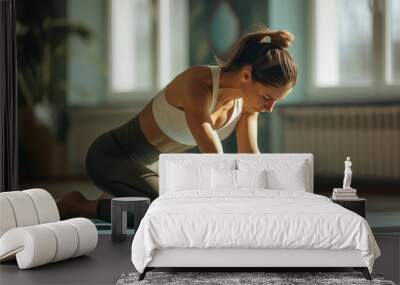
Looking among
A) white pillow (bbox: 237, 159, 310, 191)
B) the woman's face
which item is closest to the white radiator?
the woman's face

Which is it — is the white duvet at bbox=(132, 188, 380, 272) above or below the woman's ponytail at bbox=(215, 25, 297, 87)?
below

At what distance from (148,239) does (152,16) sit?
11.2 ft

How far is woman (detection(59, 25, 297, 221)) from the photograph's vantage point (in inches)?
304

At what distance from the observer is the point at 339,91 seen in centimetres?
776

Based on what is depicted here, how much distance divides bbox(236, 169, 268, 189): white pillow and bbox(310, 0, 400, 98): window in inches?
54.9

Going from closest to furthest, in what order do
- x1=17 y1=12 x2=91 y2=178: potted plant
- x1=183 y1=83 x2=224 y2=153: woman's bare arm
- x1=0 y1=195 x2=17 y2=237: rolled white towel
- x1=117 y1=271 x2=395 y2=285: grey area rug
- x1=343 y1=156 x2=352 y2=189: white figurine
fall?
x1=117 y1=271 x2=395 y2=285: grey area rug, x1=0 y1=195 x2=17 y2=237: rolled white towel, x1=343 y1=156 x2=352 y2=189: white figurine, x1=183 y1=83 x2=224 y2=153: woman's bare arm, x1=17 y1=12 x2=91 y2=178: potted plant

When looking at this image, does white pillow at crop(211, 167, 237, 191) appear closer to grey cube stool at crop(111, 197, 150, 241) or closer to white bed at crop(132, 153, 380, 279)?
grey cube stool at crop(111, 197, 150, 241)

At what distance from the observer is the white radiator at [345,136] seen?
7.76 m

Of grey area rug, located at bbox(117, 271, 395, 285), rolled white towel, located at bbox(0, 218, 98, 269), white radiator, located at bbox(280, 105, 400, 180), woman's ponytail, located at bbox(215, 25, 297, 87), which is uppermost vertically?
woman's ponytail, located at bbox(215, 25, 297, 87)

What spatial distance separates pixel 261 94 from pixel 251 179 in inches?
50.0

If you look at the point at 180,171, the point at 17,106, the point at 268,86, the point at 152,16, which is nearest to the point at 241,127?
the point at 268,86

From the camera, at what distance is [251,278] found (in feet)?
17.0

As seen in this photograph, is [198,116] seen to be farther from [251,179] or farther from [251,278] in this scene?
[251,278]

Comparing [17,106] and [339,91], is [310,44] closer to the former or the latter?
[339,91]
